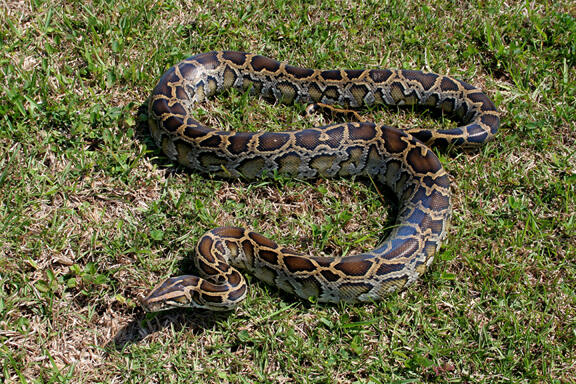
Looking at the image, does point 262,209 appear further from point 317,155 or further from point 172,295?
point 172,295

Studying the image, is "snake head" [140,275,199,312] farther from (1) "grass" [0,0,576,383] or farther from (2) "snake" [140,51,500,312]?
(1) "grass" [0,0,576,383]

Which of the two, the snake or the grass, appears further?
the snake

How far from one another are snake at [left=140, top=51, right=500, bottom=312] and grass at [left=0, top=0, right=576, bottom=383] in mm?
271

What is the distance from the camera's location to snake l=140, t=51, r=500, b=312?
6.66 metres

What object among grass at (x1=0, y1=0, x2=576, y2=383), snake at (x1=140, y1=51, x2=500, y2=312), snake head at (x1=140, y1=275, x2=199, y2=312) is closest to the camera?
snake head at (x1=140, y1=275, x2=199, y2=312)

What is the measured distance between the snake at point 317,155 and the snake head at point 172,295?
A: 12mm

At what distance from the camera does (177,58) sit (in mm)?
9281

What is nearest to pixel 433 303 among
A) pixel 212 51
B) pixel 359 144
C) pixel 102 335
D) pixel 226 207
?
pixel 359 144

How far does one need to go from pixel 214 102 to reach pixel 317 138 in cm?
219

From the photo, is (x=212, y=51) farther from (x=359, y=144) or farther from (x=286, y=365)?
(x=286, y=365)

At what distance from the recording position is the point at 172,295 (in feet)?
20.5

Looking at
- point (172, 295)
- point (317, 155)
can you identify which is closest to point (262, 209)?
point (317, 155)

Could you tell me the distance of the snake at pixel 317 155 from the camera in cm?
666

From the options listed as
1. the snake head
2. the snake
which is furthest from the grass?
the snake head
